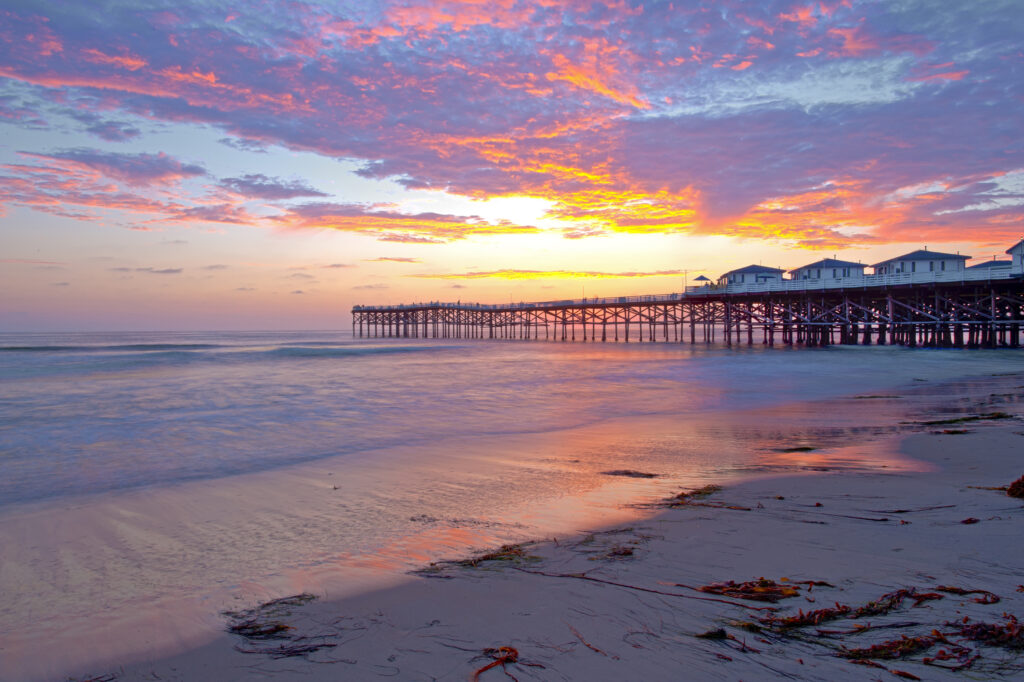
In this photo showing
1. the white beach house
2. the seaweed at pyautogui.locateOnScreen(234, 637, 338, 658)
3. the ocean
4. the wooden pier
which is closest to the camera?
the seaweed at pyautogui.locateOnScreen(234, 637, 338, 658)

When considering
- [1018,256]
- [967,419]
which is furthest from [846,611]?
[1018,256]

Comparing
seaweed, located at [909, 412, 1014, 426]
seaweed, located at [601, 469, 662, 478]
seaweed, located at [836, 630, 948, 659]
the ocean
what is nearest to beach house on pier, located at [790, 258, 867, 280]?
the ocean

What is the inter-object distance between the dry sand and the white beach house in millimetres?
40377

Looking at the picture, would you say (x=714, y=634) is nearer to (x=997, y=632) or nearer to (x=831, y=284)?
(x=997, y=632)

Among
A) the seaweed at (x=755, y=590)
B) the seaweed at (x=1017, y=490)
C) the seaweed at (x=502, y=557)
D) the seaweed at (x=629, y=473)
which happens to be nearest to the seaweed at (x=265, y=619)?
the seaweed at (x=502, y=557)

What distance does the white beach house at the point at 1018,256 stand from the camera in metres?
34.5

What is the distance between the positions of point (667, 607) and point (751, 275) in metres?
60.2

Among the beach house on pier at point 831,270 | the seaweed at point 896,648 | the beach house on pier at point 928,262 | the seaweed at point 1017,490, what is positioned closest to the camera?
the seaweed at point 896,648

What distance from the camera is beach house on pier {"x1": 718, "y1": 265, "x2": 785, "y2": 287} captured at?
57.1 metres

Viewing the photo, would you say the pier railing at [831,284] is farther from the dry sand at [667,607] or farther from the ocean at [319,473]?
the dry sand at [667,607]

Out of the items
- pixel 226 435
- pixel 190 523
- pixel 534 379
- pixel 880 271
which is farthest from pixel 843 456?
pixel 880 271

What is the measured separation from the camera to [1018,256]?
35.7 metres

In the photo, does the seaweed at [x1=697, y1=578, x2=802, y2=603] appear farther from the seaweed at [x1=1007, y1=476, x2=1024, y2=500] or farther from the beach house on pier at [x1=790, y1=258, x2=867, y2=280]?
the beach house on pier at [x1=790, y1=258, x2=867, y2=280]

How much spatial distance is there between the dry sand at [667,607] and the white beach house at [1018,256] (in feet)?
132
